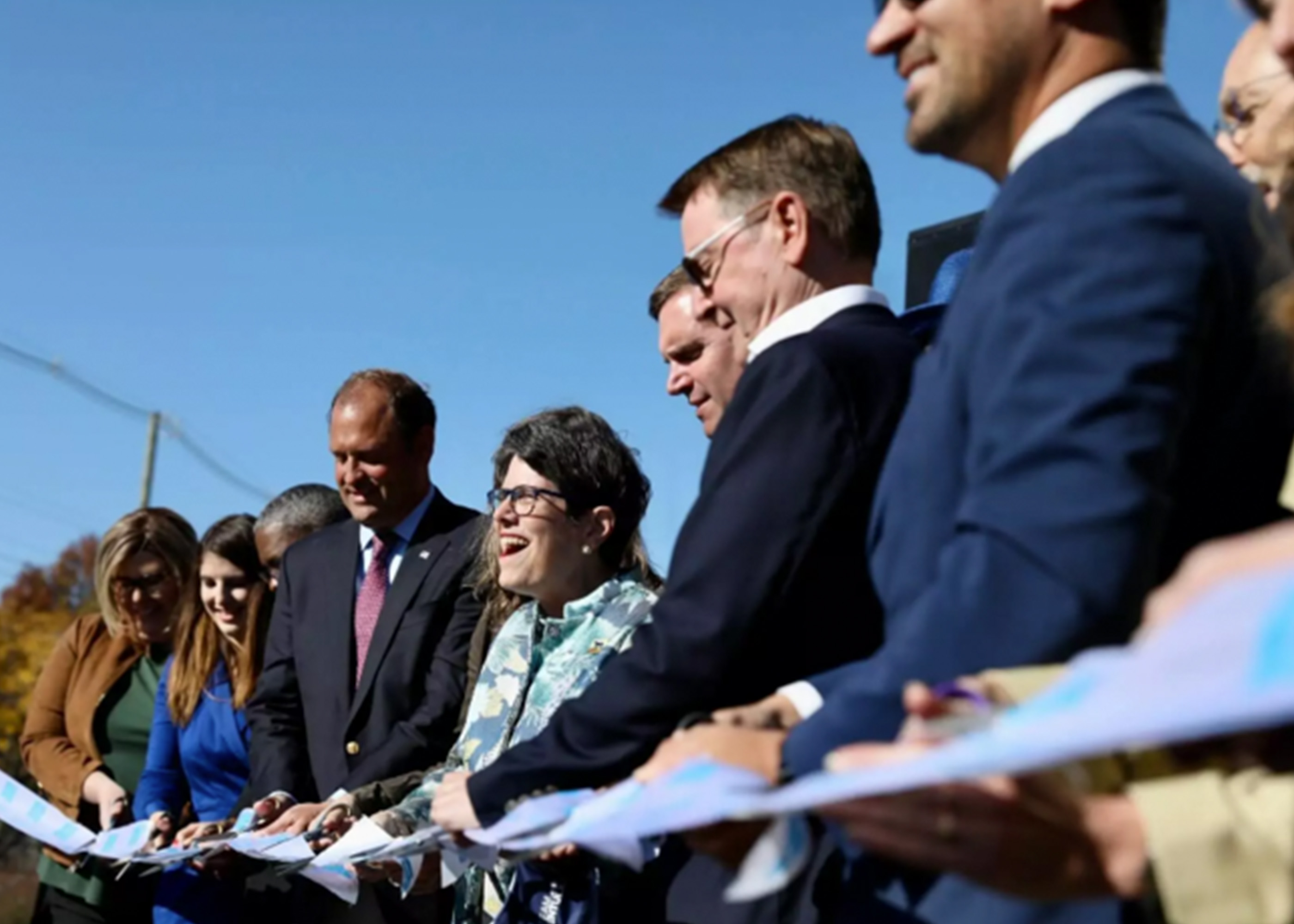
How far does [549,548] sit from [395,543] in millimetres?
1646

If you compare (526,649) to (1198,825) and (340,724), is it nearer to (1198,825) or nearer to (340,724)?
(340,724)

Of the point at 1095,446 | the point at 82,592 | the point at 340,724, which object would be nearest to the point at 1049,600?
the point at 1095,446

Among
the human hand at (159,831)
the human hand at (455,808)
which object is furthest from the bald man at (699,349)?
the human hand at (159,831)

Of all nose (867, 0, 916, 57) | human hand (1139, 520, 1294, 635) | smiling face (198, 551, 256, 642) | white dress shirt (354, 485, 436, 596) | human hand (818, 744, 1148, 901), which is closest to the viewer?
human hand (1139, 520, 1294, 635)

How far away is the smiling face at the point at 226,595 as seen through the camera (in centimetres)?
641

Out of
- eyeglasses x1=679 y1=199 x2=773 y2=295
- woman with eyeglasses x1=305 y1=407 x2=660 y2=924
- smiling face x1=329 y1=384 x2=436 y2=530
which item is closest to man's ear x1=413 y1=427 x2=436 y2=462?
smiling face x1=329 y1=384 x2=436 y2=530

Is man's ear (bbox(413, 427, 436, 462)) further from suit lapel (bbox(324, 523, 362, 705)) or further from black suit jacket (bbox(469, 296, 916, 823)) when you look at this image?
black suit jacket (bbox(469, 296, 916, 823))

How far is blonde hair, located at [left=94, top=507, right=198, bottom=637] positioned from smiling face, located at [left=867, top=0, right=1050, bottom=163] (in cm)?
515

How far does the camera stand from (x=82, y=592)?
117 ft

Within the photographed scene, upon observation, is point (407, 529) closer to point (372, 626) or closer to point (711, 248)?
point (372, 626)

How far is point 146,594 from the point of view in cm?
684

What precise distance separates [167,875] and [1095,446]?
4.94m

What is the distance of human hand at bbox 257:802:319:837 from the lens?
189 inches

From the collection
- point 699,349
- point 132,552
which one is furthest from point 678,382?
point 132,552
